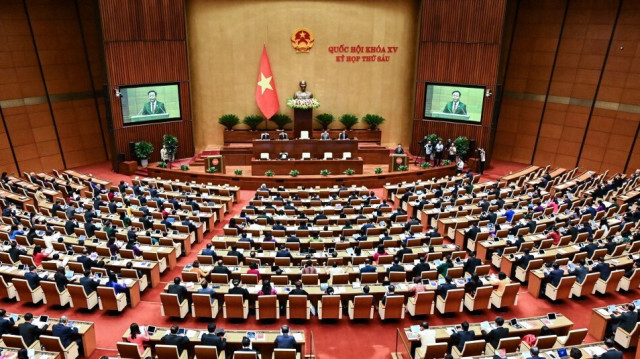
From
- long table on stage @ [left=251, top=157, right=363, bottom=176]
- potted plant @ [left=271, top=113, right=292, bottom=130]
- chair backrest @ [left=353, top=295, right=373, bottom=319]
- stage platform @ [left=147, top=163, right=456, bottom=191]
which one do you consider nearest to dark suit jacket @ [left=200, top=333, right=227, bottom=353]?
chair backrest @ [left=353, top=295, right=373, bottom=319]

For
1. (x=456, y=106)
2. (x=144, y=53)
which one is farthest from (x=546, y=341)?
(x=144, y=53)

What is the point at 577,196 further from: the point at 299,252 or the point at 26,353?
the point at 26,353

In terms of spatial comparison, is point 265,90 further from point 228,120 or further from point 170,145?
point 170,145

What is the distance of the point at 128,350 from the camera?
857cm

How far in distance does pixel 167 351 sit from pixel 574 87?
23040mm

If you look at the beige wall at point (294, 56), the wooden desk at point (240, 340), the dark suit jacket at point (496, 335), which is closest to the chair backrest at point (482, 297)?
the dark suit jacket at point (496, 335)

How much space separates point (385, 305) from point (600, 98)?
18619 millimetres

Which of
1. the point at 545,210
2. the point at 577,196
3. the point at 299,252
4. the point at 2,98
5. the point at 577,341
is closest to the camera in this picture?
the point at 577,341

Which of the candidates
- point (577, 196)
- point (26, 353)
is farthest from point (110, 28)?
point (577, 196)

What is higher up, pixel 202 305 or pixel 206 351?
pixel 206 351

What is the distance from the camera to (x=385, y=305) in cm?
1069

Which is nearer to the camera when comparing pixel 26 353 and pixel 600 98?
pixel 26 353

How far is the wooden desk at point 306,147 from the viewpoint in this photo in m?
22.7

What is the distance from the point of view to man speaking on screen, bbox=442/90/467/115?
2453 cm
